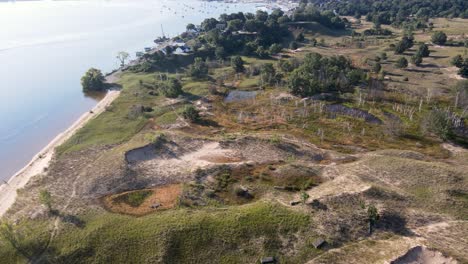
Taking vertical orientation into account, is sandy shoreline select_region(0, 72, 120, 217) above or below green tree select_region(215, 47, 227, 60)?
below

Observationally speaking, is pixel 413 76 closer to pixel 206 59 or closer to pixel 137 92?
pixel 206 59

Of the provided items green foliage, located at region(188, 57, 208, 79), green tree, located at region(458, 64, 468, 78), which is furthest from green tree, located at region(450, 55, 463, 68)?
green foliage, located at region(188, 57, 208, 79)

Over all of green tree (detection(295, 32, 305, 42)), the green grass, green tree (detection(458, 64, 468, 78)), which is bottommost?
the green grass

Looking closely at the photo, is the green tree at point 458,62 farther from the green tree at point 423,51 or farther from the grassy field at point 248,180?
the green tree at point 423,51

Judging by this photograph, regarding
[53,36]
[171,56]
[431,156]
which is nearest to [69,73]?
[171,56]

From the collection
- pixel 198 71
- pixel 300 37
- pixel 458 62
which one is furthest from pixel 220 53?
pixel 458 62

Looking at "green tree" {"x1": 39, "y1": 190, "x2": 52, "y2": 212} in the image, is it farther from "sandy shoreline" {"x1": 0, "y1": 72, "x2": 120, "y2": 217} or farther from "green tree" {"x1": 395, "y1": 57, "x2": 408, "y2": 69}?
"green tree" {"x1": 395, "y1": 57, "x2": 408, "y2": 69}

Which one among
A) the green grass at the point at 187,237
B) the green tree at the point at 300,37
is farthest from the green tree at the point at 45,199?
the green tree at the point at 300,37
